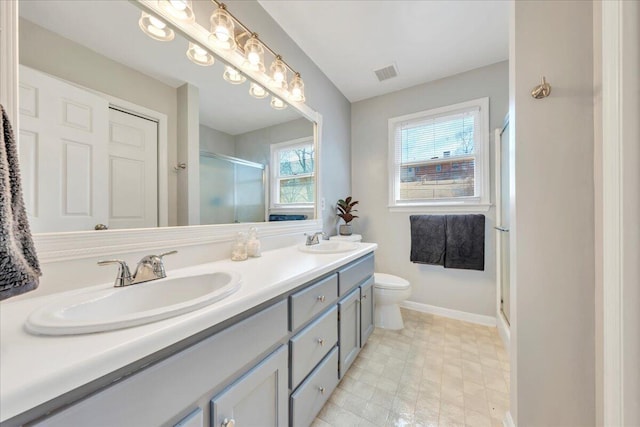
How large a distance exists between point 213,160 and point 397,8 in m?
1.60

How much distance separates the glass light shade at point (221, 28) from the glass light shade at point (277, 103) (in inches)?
17.4

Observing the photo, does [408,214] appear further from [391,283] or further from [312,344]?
[312,344]

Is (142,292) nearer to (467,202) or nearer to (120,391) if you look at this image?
(120,391)

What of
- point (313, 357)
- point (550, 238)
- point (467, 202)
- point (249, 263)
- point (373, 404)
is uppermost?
point (467, 202)

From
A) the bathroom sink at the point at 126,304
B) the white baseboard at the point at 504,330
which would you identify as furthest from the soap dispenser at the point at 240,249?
the white baseboard at the point at 504,330

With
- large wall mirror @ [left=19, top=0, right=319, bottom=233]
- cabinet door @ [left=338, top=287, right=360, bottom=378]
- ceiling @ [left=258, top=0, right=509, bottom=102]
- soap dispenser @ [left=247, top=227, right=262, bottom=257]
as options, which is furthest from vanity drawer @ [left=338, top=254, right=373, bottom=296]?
ceiling @ [left=258, top=0, right=509, bottom=102]

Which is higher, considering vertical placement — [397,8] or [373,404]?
[397,8]

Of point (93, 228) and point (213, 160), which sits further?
point (213, 160)

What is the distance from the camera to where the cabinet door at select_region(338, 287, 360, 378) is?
51.3 inches

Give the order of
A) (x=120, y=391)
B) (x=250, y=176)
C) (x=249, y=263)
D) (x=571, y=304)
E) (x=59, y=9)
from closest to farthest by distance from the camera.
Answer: (x=120, y=391)
(x=59, y=9)
(x=571, y=304)
(x=249, y=263)
(x=250, y=176)

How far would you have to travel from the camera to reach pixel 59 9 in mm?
739

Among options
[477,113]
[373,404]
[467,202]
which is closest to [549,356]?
[373,404]

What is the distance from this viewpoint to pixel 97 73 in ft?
2.66

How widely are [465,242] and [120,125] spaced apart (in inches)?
99.8
